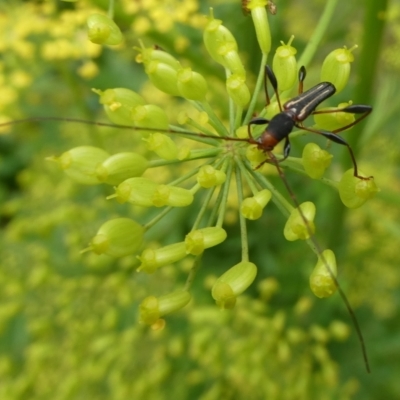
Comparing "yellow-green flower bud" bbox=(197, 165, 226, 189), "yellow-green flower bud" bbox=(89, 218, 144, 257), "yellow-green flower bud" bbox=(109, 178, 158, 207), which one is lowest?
"yellow-green flower bud" bbox=(89, 218, 144, 257)

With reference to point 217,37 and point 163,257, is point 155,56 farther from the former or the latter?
point 163,257

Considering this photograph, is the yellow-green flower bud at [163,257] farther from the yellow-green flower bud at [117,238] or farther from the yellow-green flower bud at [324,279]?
the yellow-green flower bud at [324,279]

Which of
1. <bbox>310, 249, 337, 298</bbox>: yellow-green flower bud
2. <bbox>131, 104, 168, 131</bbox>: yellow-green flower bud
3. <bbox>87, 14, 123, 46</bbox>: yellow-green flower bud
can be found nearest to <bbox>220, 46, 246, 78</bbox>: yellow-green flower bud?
<bbox>131, 104, 168, 131</bbox>: yellow-green flower bud

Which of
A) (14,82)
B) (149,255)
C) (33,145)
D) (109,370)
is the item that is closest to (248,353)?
(109,370)

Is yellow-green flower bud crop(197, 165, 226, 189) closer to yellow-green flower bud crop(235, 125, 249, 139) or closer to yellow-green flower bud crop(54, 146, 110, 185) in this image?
yellow-green flower bud crop(235, 125, 249, 139)

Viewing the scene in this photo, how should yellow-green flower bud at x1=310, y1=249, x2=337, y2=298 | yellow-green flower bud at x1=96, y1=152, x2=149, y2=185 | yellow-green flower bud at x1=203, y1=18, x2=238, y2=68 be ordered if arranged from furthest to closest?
yellow-green flower bud at x1=203, y1=18, x2=238, y2=68
yellow-green flower bud at x1=96, y1=152, x2=149, y2=185
yellow-green flower bud at x1=310, y1=249, x2=337, y2=298

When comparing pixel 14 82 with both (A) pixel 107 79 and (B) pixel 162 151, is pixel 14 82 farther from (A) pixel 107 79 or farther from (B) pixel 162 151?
(B) pixel 162 151

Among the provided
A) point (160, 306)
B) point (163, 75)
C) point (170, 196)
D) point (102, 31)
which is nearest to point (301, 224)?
point (170, 196)
